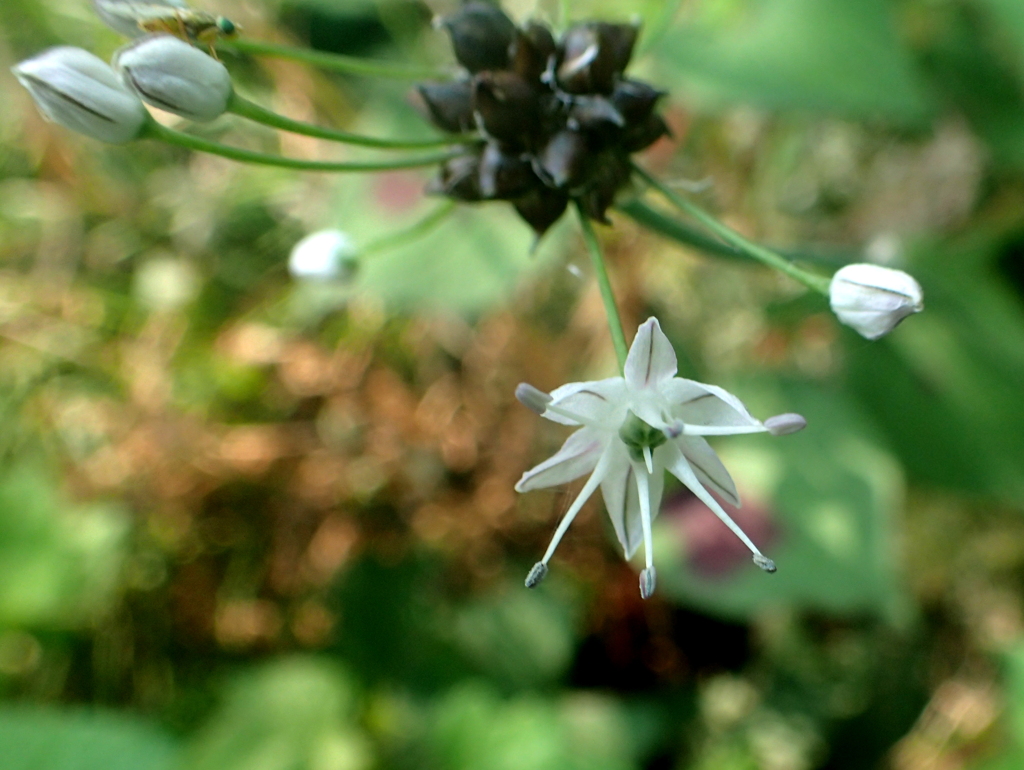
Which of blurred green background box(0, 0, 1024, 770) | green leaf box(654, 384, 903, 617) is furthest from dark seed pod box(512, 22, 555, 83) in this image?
green leaf box(654, 384, 903, 617)

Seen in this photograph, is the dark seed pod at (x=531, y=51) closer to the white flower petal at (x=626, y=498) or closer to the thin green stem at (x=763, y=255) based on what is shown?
the thin green stem at (x=763, y=255)

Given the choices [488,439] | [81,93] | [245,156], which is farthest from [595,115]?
[488,439]

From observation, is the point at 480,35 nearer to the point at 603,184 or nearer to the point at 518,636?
the point at 603,184

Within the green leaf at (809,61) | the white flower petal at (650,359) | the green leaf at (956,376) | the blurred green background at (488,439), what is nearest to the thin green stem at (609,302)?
the white flower petal at (650,359)

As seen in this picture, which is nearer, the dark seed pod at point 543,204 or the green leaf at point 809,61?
the dark seed pod at point 543,204

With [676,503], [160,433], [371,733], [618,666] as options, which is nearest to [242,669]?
[371,733]
